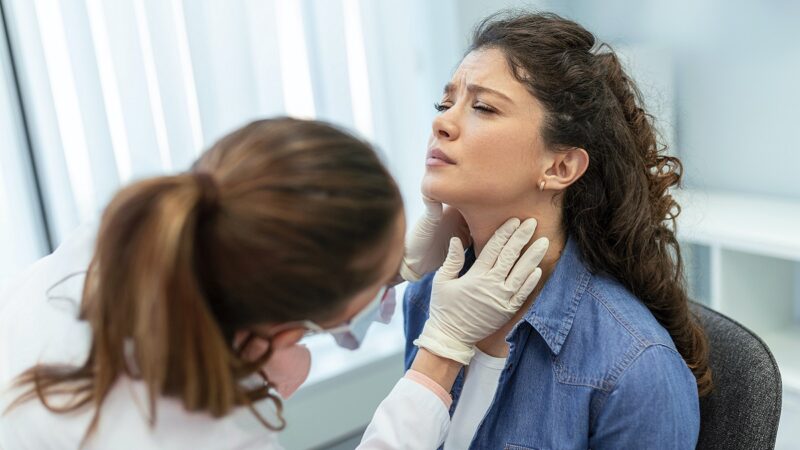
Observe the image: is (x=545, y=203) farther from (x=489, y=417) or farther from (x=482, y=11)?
(x=482, y=11)

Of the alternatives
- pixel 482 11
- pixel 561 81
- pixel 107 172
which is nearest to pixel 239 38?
pixel 107 172

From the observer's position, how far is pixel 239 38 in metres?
1.92

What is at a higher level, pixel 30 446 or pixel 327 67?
pixel 327 67

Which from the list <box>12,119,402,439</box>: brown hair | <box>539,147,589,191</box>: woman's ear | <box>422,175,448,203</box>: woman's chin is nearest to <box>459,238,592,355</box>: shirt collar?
<box>539,147,589,191</box>: woman's ear

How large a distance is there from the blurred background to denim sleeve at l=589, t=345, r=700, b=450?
29.5 inches

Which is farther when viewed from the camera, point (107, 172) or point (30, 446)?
point (107, 172)

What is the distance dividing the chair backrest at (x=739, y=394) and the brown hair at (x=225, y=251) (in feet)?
2.19

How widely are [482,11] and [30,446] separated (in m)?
2.04

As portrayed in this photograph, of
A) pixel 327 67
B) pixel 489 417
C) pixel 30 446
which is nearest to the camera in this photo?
pixel 30 446

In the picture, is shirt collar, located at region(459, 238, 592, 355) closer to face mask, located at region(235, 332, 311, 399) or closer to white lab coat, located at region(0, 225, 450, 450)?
face mask, located at region(235, 332, 311, 399)

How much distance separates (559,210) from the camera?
1234mm

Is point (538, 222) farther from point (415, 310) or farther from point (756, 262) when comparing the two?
point (756, 262)

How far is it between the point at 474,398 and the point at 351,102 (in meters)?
1.17

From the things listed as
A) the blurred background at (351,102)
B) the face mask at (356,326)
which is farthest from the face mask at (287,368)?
the blurred background at (351,102)
